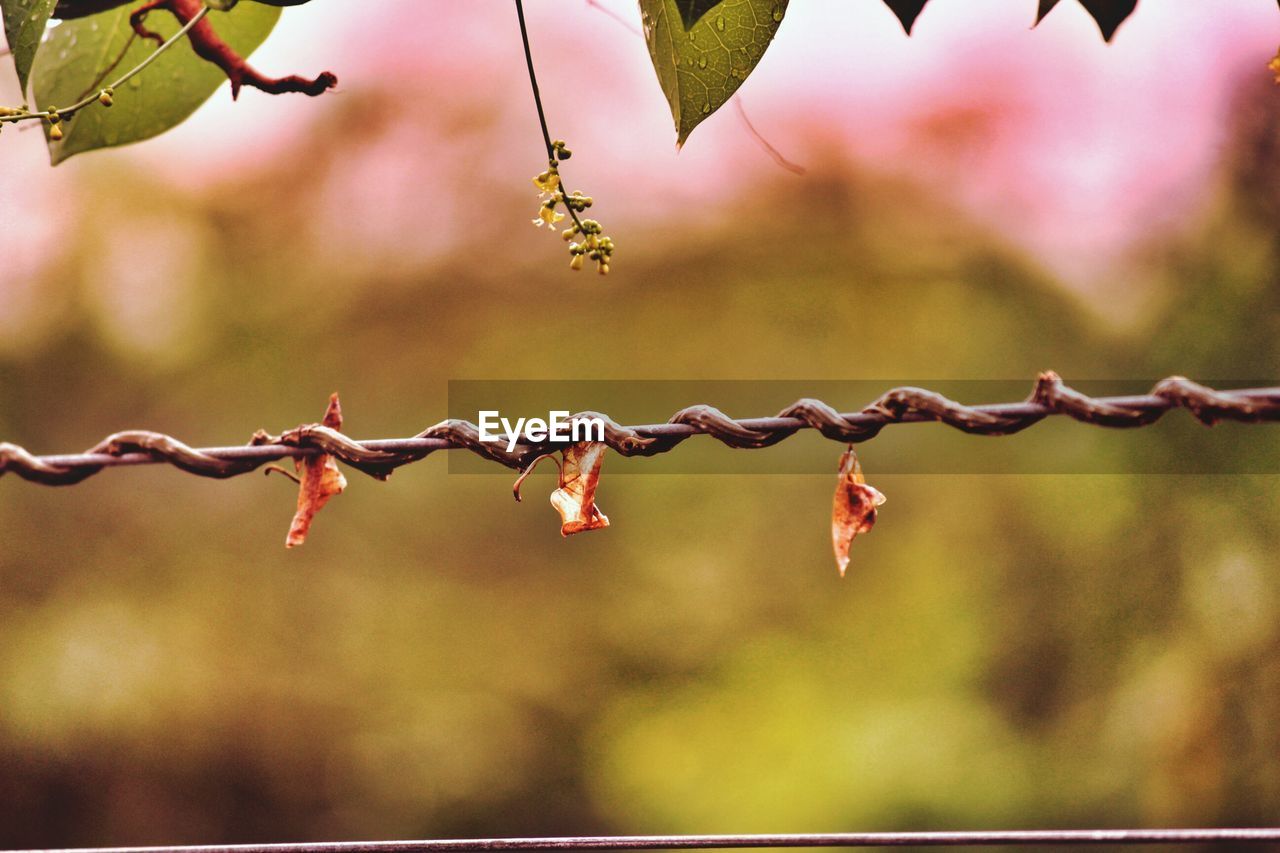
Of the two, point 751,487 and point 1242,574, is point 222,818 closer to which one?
point 751,487

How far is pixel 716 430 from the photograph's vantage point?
15.9 inches

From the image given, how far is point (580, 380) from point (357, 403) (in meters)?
0.65

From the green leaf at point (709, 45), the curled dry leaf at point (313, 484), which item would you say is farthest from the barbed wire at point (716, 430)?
the green leaf at point (709, 45)

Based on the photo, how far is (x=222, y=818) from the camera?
2926 mm

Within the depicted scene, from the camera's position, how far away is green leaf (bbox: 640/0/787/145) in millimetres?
371

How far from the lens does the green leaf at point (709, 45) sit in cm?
37

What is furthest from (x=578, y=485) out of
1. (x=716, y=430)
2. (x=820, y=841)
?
(x=820, y=841)

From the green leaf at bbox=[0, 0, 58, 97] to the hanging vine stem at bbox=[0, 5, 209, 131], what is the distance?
44mm

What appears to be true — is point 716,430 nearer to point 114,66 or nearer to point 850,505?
point 850,505

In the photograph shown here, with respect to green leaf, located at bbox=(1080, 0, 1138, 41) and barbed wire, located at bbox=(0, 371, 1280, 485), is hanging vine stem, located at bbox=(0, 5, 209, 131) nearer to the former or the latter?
barbed wire, located at bbox=(0, 371, 1280, 485)

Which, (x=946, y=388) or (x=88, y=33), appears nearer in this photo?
(x=88, y=33)

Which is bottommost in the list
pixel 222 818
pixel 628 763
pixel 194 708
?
pixel 222 818

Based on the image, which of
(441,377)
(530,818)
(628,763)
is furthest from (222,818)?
(441,377)

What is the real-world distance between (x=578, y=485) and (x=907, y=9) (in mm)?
228
